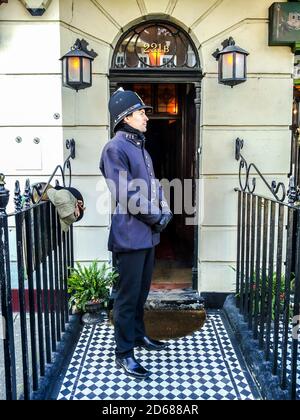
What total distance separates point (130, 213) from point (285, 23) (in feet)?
9.36

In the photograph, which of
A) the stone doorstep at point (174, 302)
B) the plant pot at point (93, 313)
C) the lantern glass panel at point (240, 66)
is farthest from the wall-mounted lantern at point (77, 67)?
the stone doorstep at point (174, 302)

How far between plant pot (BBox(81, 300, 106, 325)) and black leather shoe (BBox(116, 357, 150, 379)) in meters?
1.00

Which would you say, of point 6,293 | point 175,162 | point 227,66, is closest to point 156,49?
point 227,66

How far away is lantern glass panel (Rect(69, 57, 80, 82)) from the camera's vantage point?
4.00m

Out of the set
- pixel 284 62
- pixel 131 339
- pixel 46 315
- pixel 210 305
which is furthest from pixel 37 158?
pixel 284 62

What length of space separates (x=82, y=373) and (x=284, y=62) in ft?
12.9

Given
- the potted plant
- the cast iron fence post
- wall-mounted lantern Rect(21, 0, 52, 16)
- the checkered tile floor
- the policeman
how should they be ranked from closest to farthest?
1. the cast iron fence post
2. the checkered tile floor
3. the policeman
4. wall-mounted lantern Rect(21, 0, 52, 16)
5. the potted plant

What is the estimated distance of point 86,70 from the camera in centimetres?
408

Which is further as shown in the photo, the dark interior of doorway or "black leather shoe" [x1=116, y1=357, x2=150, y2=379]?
the dark interior of doorway

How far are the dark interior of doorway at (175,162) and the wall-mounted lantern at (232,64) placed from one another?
2.19 meters

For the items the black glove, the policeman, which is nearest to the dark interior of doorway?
the policeman

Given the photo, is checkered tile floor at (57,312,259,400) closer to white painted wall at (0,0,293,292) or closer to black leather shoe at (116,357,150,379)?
black leather shoe at (116,357,150,379)

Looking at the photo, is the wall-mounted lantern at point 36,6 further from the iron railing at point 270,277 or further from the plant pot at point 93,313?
the plant pot at point 93,313

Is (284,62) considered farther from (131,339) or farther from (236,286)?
(131,339)
